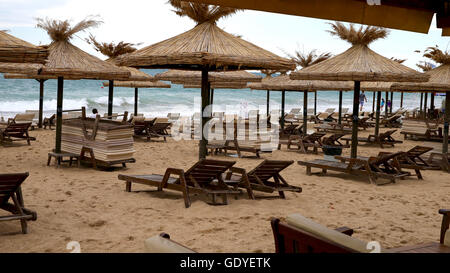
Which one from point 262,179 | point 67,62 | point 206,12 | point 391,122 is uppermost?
point 206,12

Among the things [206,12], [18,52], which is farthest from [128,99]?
[18,52]

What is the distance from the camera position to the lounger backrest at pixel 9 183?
4160 mm

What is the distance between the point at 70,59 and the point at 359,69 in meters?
5.09

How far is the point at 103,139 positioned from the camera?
796 cm

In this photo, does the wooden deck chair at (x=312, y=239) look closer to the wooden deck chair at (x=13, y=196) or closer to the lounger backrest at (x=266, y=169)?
the wooden deck chair at (x=13, y=196)

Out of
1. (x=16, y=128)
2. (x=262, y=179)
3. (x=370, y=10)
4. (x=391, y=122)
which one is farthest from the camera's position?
(x=391, y=122)

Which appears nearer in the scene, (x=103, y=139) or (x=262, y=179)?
(x=262, y=179)

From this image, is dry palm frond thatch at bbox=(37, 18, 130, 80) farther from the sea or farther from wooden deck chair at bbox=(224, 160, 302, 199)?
the sea

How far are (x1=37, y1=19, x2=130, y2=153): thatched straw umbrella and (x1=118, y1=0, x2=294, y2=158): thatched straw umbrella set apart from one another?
171 cm

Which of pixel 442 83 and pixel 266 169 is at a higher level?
pixel 442 83

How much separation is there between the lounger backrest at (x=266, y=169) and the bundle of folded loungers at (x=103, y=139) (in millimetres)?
2740

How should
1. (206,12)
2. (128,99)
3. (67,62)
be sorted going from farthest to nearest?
(128,99) → (67,62) → (206,12)

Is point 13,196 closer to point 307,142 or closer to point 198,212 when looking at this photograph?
point 198,212

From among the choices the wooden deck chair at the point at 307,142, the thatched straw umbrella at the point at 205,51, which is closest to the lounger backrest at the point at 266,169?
the thatched straw umbrella at the point at 205,51
